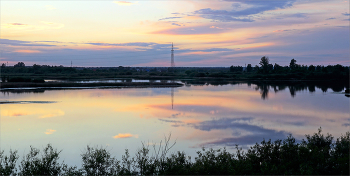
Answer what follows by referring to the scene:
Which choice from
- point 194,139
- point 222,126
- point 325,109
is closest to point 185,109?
point 222,126

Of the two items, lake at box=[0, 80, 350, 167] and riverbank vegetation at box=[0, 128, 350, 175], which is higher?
riverbank vegetation at box=[0, 128, 350, 175]

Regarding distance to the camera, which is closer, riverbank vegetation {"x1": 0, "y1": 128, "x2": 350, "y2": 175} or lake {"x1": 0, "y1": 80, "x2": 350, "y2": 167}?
riverbank vegetation {"x1": 0, "y1": 128, "x2": 350, "y2": 175}

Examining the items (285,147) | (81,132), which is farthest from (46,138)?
(285,147)

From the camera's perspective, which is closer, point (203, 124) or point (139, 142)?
point (139, 142)

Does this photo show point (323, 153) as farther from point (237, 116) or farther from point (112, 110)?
point (112, 110)

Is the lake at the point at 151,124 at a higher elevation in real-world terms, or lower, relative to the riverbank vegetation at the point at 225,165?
lower

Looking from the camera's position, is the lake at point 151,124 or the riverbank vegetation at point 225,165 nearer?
the riverbank vegetation at point 225,165

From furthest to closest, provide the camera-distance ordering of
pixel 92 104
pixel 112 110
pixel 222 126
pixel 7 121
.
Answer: pixel 92 104, pixel 112 110, pixel 7 121, pixel 222 126

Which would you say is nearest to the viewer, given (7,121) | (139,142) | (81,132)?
(139,142)

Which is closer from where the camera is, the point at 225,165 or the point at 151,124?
the point at 225,165

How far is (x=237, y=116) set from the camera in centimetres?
1853

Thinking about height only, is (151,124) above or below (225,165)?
below

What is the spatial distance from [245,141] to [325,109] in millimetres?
12366

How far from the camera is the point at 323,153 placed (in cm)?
874
